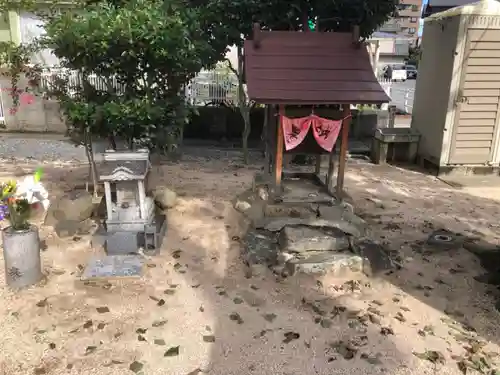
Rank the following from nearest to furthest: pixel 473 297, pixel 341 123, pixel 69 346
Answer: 1. pixel 69 346
2. pixel 473 297
3. pixel 341 123

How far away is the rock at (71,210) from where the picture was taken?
7.06 meters

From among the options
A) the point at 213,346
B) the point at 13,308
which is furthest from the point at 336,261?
the point at 13,308

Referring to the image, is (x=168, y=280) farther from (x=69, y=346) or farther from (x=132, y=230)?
(x=69, y=346)

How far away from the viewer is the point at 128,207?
6418 millimetres

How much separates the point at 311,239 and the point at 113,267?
264 centimetres

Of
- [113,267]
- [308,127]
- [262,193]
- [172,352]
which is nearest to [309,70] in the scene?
A: [308,127]

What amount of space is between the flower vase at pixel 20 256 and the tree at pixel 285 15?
5.45 metres

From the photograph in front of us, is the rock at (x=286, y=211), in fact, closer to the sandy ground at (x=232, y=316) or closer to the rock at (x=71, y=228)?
the sandy ground at (x=232, y=316)

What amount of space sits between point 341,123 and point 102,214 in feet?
13.4

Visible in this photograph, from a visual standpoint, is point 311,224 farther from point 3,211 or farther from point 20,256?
point 3,211

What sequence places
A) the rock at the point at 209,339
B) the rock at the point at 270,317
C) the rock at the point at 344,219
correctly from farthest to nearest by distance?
1. the rock at the point at 344,219
2. the rock at the point at 270,317
3. the rock at the point at 209,339

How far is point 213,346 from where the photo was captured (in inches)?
177

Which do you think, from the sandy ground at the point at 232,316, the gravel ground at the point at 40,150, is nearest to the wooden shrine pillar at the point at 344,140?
the sandy ground at the point at 232,316

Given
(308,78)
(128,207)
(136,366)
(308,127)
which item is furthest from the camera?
(308,127)
